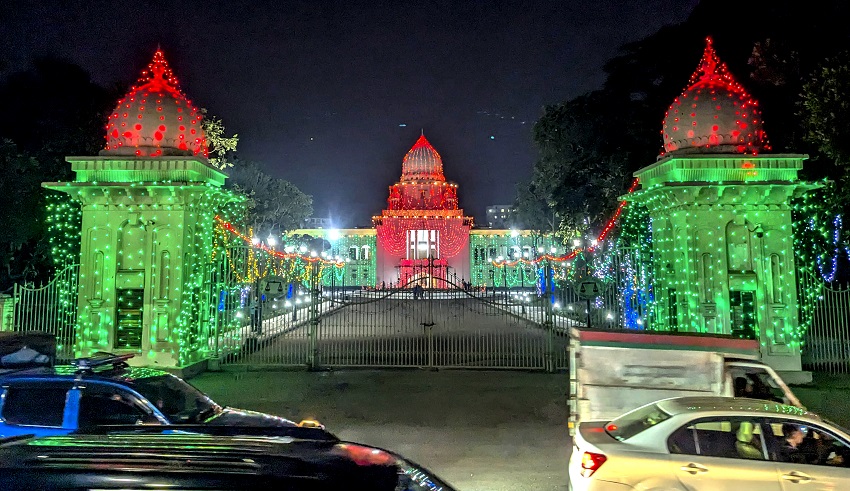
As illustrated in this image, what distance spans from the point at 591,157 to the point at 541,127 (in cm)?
344

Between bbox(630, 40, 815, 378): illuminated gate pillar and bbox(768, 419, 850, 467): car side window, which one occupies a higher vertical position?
bbox(630, 40, 815, 378): illuminated gate pillar

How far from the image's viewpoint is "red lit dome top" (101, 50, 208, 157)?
40.9ft

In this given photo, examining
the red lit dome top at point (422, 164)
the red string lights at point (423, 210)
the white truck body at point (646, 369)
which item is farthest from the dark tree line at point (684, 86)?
the red lit dome top at point (422, 164)

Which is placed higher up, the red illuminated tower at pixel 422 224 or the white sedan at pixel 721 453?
the red illuminated tower at pixel 422 224

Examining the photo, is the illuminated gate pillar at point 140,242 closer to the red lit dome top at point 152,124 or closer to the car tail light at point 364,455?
the red lit dome top at point 152,124

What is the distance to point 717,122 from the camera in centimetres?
1191

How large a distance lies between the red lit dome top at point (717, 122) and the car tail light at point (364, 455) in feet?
35.8

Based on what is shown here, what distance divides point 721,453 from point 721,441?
0.13 m

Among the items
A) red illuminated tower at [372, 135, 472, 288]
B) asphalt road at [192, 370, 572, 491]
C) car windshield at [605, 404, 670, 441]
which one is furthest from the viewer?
red illuminated tower at [372, 135, 472, 288]

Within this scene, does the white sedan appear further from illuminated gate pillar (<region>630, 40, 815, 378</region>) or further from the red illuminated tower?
the red illuminated tower

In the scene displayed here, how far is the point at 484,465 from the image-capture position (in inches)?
283

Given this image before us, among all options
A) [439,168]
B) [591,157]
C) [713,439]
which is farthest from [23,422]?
[439,168]

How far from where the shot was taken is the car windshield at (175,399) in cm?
607

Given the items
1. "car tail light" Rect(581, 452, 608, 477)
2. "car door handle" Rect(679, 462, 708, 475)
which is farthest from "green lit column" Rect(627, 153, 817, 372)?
"car tail light" Rect(581, 452, 608, 477)
